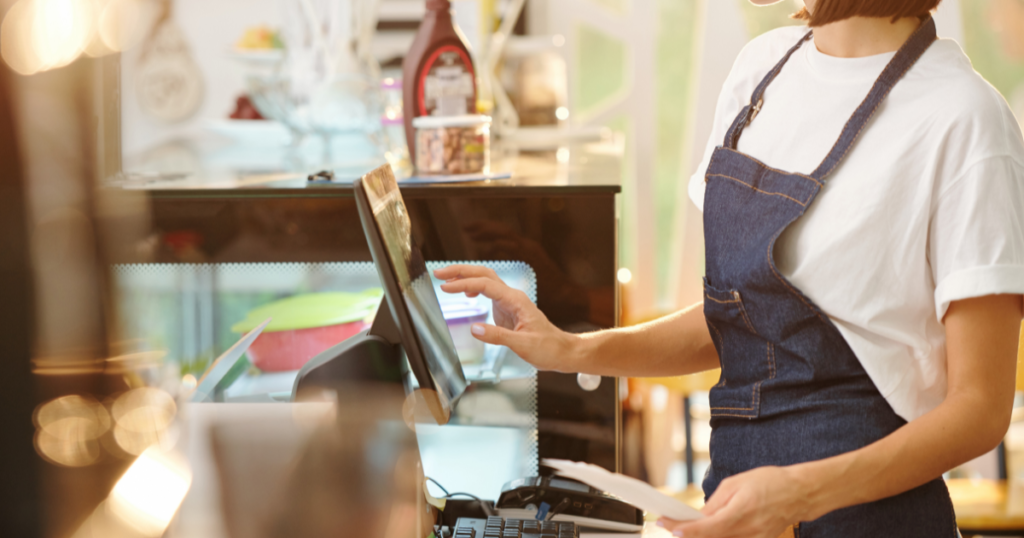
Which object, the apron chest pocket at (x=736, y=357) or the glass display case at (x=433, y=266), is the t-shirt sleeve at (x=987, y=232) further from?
the glass display case at (x=433, y=266)

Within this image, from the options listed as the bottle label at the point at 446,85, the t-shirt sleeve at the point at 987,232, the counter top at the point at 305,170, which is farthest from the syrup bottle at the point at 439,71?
the t-shirt sleeve at the point at 987,232

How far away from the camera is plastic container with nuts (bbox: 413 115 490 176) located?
1.05 meters

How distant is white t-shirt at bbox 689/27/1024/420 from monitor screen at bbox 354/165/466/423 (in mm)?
344

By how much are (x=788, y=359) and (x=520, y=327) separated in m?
0.28

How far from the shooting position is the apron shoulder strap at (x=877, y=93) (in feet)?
2.41

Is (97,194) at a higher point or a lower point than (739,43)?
lower

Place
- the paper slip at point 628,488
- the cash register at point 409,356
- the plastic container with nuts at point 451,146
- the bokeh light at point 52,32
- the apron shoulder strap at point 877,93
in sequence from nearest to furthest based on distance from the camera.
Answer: the bokeh light at point 52,32
the paper slip at point 628,488
the cash register at point 409,356
the apron shoulder strap at point 877,93
the plastic container with nuts at point 451,146

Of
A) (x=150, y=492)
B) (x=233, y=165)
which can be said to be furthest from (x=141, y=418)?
(x=233, y=165)

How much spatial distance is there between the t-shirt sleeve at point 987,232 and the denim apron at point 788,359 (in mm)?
112

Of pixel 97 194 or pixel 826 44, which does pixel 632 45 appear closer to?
pixel 826 44

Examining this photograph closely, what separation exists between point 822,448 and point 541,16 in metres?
2.19

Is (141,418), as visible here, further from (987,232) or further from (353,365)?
(987,232)

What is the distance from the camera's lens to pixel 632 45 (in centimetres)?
270

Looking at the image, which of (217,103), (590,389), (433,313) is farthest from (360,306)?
(217,103)
